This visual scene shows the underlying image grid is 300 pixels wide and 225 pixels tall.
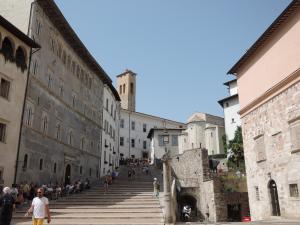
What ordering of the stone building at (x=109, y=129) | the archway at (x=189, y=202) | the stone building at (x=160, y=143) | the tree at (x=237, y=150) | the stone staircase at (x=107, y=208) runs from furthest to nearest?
the stone building at (x=160, y=143), the tree at (x=237, y=150), the stone building at (x=109, y=129), the archway at (x=189, y=202), the stone staircase at (x=107, y=208)

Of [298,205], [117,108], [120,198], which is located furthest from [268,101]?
[117,108]

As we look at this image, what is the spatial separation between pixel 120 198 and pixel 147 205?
3429mm

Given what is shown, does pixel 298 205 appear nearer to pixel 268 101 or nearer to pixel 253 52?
pixel 268 101

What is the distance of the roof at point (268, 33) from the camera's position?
16655mm

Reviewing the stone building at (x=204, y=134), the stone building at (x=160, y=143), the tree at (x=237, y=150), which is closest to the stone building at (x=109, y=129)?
the stone building at (x=160, y=143)

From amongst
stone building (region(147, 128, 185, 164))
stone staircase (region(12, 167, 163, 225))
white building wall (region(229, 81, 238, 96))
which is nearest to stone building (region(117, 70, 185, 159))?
stone building (region(147, 128, 185, 164))

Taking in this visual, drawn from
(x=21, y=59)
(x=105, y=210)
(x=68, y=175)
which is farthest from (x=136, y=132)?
(x=105, y=210)

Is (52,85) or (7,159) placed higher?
(52,85)

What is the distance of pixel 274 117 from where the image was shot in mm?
18422

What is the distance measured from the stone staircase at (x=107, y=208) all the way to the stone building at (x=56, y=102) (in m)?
3.28

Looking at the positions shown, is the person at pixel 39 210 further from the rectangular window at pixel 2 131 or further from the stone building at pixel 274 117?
the stone building at pixel 274 117

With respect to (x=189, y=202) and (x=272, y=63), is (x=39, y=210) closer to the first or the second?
(x=272, y=63)

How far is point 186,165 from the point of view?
39094 mm

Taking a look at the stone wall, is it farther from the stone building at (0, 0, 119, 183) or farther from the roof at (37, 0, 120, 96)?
the roof at (37, 0, 120, 96)
